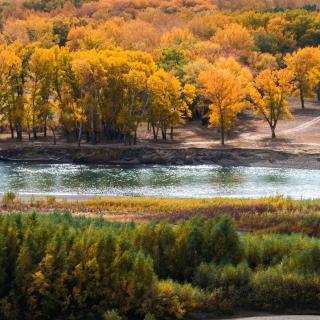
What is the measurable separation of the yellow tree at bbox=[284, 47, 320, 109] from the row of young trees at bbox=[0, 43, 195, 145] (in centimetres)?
2414

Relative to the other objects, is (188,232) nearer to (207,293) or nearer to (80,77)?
(207,293)

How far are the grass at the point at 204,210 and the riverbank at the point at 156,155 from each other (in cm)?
2999

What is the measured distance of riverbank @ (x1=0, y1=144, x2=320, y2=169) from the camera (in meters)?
87.2

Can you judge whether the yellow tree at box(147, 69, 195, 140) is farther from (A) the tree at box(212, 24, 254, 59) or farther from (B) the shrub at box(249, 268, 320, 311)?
(B) the shrub at box(249, 268, 320, 311)

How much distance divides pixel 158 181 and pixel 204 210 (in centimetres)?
2567

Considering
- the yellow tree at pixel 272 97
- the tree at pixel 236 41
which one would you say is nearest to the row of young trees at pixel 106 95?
the yellow tree at pixel 272 97

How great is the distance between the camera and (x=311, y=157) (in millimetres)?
87188

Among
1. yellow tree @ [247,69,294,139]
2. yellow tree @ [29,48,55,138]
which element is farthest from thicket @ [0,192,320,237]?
yellow tree @ [247,69,294,139]

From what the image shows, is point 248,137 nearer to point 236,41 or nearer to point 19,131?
point 19,131

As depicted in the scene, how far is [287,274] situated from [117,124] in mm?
66963

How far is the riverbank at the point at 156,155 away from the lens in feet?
286

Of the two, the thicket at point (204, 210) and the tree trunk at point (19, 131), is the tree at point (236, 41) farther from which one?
the thicket at point (204, 210)

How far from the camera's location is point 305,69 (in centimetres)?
11462

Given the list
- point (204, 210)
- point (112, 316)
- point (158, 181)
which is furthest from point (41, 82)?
point (112, 316)
